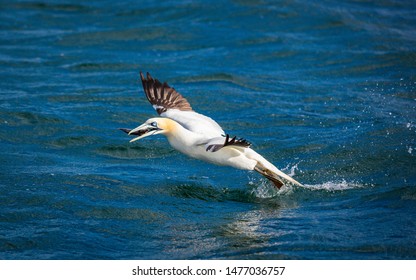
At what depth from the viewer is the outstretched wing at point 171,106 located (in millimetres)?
11141

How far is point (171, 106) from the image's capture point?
11.8m

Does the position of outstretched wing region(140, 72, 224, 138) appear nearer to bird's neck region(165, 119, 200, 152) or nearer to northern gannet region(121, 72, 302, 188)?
northern gannet region(121, 72, 302, 188)

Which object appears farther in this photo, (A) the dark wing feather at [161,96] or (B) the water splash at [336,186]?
(A) the dark wing feather at [161,96]

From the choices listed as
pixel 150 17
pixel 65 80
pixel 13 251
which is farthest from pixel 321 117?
pixel 150 17

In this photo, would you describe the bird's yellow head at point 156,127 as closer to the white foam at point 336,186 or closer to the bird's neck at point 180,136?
the bird's neck at point 180,136

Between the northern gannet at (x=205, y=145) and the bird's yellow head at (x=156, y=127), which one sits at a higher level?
the bird's yellow head at (x=156, y=127)

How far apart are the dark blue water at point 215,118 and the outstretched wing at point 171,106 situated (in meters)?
0.88

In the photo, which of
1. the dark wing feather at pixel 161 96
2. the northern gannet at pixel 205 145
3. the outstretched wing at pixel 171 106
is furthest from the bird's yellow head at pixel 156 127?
the dark wing feather at pixel 161 96

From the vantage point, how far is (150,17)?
22.1m

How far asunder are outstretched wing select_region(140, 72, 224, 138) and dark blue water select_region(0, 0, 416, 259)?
879mm

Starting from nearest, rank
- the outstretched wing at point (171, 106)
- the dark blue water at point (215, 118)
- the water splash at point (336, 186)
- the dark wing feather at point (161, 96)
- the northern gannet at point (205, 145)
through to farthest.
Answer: the dark blue water at point (215, 118) → the northern gannet at point (205, 145) → the water splash at point (336, 186) → the outstretched wing at point (171, 106) → the dark wing feather at point (161, 96)

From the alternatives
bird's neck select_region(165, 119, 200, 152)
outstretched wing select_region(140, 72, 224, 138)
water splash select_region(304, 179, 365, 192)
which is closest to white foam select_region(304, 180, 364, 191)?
water splash select_region(304, 179, 365, 192)

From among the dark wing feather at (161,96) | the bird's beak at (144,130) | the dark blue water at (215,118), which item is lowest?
the dark blue water at (215,118)

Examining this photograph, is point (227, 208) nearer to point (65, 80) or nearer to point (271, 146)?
point (271, 146)
